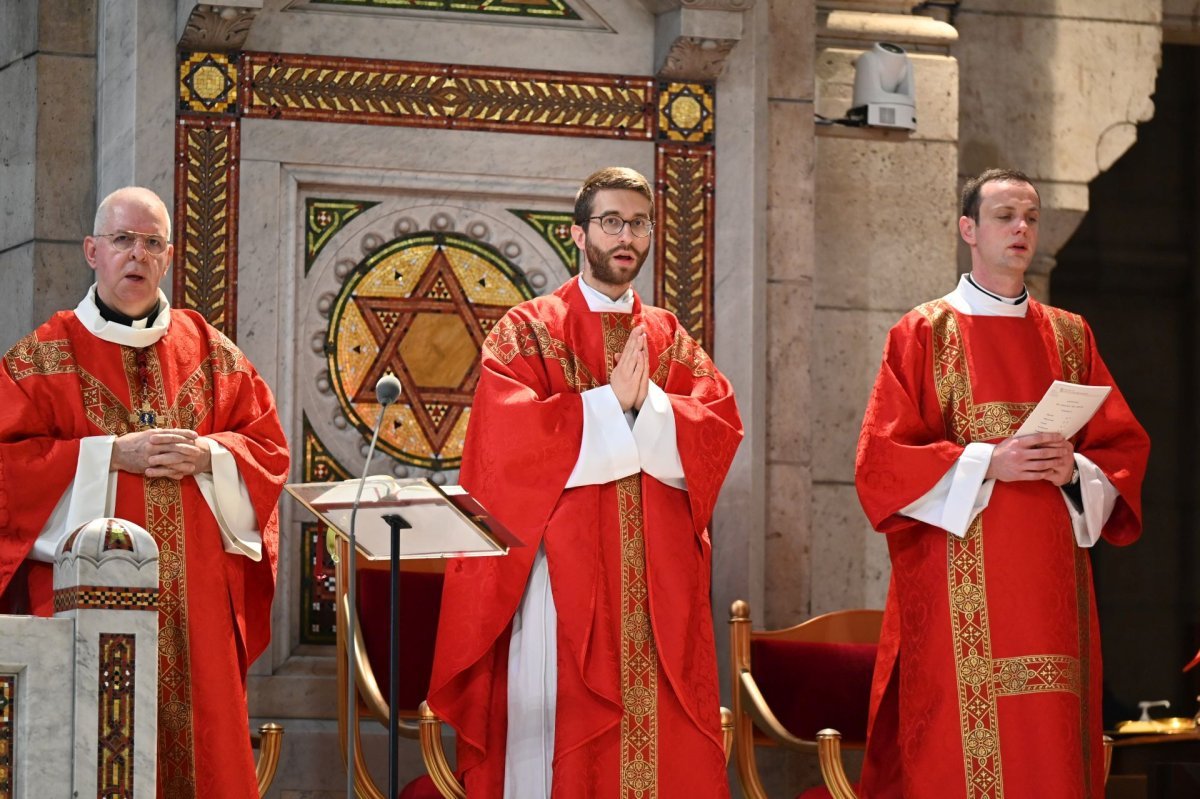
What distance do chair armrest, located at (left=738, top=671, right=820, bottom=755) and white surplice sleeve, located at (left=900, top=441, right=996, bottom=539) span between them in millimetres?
882

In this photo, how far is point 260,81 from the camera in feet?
25.7

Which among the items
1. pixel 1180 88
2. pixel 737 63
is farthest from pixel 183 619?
pixel 1180 88

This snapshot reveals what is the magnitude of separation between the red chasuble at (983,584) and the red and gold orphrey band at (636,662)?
0.73m

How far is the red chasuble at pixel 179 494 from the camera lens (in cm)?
629

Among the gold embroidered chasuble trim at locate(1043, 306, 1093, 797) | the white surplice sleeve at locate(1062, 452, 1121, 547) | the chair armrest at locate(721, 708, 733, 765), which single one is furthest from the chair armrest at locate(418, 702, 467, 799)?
the white surplice sleeve at locate(1062, 452, 1121, 547)

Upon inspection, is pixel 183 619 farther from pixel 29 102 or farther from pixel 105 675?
pixel 29 102

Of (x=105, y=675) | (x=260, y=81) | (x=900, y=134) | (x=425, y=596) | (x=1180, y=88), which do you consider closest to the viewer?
(x=105, y=675)

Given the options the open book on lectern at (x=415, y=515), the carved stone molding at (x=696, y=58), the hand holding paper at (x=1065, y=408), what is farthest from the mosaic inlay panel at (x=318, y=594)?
the hand holding paper at (x=1065, y=408)

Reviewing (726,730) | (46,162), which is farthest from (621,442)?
(46,162)

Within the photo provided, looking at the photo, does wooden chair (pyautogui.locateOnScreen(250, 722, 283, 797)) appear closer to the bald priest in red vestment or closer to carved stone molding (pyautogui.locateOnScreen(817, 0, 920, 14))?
the bald priest in red vestment

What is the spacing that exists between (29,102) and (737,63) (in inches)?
103

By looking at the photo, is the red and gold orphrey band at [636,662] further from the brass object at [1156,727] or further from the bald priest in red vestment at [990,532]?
the brass object at [1156,727]

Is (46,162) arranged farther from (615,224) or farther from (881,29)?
(881,29)

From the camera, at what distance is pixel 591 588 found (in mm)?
6312
